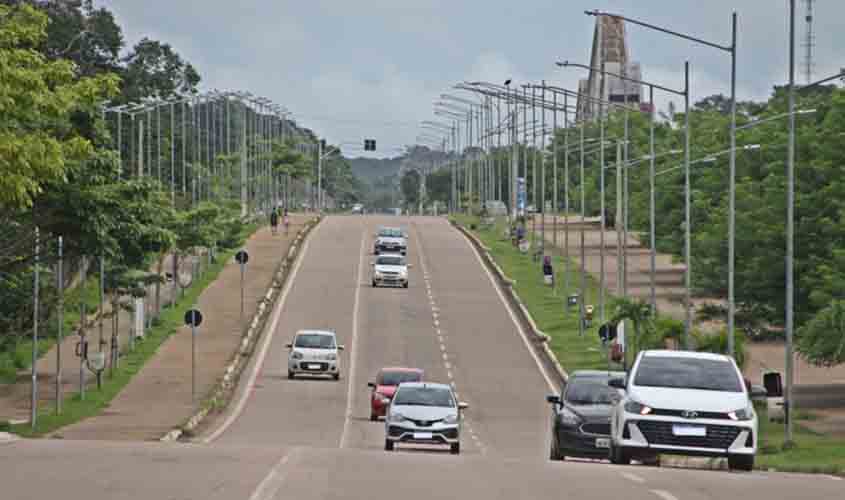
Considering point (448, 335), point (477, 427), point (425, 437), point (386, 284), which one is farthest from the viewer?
point (386, 284)

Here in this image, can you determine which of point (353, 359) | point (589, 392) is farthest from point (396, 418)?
point (353, 359)

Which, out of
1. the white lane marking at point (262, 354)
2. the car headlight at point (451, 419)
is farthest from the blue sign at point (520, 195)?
the car headlight at point (451, 419)

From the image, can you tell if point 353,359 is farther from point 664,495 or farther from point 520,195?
point 520,195

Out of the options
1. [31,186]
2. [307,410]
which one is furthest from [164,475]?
[307,410]

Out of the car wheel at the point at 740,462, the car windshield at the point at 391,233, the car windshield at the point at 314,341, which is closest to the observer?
the car wheel at the point at 740,462

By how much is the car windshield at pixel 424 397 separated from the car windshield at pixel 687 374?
1135 cm

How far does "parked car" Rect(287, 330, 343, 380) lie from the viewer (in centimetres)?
6025

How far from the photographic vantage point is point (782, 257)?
192 ft

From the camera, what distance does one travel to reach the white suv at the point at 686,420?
24.1 m

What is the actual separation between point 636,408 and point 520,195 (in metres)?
105

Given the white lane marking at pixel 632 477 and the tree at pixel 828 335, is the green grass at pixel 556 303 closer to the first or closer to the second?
the tree at pixel 828 335

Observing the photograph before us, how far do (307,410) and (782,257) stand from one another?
17.4 m

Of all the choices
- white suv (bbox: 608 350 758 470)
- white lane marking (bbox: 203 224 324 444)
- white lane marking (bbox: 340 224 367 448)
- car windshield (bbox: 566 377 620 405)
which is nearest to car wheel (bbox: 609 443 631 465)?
white suv (bbox: 608 350 758 470)

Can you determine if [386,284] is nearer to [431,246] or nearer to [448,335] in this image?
[448,335]
